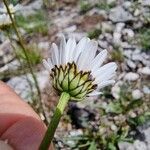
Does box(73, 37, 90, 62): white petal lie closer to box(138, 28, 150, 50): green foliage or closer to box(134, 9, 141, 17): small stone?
box(138, 28, 150, 50): green foliage

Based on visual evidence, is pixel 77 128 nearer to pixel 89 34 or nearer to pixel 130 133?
pixel 130 133

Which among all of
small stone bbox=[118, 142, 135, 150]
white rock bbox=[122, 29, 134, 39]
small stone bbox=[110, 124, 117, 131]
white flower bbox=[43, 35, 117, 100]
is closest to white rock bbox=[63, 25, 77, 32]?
white rock bbox=[122, 29, 134, 39]

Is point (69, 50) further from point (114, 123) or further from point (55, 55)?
point (114, 123)

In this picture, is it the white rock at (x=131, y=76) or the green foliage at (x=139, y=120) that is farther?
the white rock at (x=131, y=76)

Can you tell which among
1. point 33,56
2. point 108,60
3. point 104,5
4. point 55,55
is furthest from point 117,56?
point 55,55

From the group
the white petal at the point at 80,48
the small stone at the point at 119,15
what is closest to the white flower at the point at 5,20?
the white petal at the point at 80,48

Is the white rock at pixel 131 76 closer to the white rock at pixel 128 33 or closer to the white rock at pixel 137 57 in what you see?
the white rock at pixel 137 57

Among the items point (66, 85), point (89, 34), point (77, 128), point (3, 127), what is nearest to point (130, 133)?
point (77, 128)
